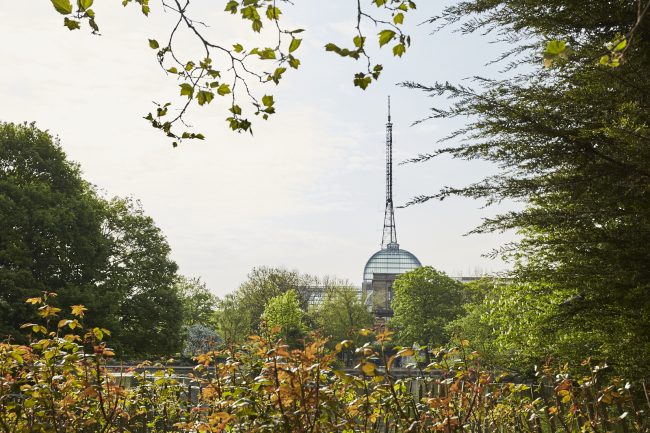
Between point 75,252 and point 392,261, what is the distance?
63.4 metres

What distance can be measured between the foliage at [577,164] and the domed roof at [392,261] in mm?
76593

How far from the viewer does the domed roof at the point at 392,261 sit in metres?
88.5

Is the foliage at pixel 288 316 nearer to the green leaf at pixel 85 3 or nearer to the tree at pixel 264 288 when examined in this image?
the tree at pixel 264 288

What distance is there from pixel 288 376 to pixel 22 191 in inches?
966

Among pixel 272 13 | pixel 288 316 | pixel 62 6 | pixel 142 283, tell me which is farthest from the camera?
pixel 288 316

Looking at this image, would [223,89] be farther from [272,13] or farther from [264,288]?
[264,288]

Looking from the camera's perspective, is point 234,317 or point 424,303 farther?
point 234,317

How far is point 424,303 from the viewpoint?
159 ft

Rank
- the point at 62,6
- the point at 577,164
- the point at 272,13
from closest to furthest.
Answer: the point at 62,6, the point at 272,13, the point at 577,164

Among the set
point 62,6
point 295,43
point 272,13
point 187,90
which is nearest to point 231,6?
point 272,13

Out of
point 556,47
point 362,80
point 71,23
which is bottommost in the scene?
point 556,47

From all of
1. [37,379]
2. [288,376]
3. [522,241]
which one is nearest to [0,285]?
[522,241]

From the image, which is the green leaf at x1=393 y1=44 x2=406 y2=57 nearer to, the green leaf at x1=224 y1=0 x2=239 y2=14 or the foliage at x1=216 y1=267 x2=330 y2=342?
the green leaf at x1=224 y1=0 x2=239 y2=14

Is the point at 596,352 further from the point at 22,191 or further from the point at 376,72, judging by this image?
the point at 22,191
